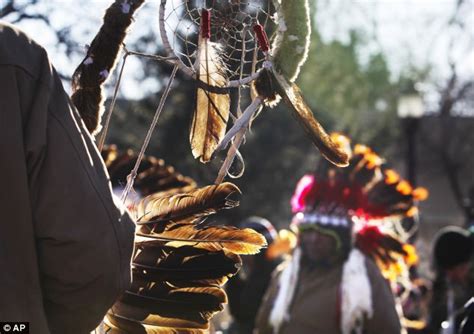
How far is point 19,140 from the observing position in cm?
189

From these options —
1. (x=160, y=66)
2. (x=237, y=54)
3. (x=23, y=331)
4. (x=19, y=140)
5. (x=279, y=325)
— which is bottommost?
(x=279, y=325)

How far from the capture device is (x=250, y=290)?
7.34m

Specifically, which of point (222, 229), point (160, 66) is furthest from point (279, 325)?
point (160, 66)

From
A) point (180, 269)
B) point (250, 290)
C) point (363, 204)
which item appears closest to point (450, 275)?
point (250, 290)

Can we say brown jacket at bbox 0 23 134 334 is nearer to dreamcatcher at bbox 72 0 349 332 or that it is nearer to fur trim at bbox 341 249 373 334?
dreamcatcher at bbox 72 0 349 332

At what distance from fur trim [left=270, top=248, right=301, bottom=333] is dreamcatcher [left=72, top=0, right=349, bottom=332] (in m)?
2.99

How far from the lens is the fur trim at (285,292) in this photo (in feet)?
18.4

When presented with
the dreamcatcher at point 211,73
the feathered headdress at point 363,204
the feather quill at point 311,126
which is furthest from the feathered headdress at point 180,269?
the feathered headdress at point 363,204

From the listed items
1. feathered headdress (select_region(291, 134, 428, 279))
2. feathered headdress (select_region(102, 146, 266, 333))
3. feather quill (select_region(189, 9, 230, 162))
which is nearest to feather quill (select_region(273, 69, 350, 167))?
feather quill (select_region(189, 9, 230, 162))

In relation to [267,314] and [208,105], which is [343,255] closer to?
[267,314]

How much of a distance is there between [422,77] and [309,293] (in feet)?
57.1

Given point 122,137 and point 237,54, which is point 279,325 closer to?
point 237,54

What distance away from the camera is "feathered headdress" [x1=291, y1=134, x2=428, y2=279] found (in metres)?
5.95

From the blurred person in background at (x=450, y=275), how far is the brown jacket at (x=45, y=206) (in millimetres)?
5176
